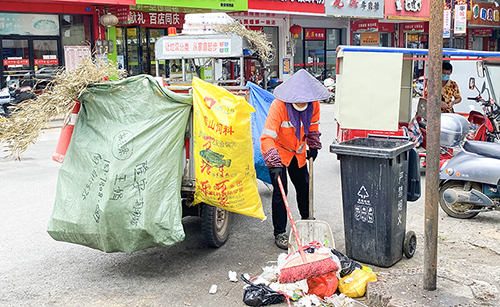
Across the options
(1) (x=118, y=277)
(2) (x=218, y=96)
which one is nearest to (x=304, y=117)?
(2) (x=218, y=96)

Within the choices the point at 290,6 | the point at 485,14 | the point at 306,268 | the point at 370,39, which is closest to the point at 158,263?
the point at 306,268

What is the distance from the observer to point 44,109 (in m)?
4.46

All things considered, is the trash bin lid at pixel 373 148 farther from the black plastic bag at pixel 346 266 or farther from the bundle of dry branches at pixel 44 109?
the bundle of dry branches at pixel 44 109

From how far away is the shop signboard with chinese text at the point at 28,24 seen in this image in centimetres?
1622

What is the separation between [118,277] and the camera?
4668 mm

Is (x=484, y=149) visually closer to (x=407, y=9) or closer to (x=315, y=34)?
(x=315, y=34)

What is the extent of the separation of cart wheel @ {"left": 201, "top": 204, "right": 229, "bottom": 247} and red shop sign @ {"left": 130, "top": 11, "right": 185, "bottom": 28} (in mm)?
15214

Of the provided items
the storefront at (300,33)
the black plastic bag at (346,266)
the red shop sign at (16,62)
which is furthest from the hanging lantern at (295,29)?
the black plastic bag at (346,266)

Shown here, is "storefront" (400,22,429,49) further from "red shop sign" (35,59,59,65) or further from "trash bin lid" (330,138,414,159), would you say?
"trash bin lid" (330,138,414,159)

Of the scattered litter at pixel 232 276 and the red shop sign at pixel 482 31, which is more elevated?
the red shop sign at pixel 482 31

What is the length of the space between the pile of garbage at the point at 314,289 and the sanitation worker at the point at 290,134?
1.00m

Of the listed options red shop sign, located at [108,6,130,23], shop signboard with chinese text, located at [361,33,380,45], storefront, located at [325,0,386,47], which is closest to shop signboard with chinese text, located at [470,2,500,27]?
storefront, located at [325,0,386,47]

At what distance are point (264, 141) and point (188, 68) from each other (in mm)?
5707

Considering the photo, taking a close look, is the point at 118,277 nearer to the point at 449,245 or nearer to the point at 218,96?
the point at 218,96
